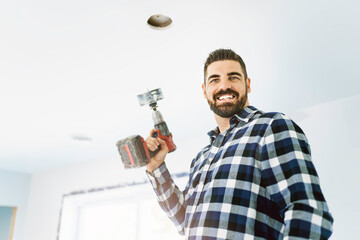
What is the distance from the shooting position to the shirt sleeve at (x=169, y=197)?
1033mm

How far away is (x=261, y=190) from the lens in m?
0.72

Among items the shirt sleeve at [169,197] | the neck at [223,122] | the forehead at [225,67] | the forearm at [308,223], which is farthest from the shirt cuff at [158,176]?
the forearm at [308,223]

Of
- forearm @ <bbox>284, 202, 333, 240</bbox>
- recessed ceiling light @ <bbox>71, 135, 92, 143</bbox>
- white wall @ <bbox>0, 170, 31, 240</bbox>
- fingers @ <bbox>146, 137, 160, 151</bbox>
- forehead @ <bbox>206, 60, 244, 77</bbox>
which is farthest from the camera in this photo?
white wall @ <bbox>0, 170, 31, 240</bbox>

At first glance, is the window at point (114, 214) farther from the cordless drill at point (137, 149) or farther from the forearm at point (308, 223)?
the forearm at point (308, 223)

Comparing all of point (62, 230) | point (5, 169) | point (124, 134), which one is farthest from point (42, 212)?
point (124, 134)

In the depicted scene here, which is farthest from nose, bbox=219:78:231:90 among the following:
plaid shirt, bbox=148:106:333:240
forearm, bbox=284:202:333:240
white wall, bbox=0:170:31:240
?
white wall, bbox=0:170:31:240

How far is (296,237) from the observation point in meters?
0.60

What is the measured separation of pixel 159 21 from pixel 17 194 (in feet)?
12.1

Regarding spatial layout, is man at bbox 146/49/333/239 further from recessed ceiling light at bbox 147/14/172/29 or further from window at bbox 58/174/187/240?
window at bbox 58/174/187/240

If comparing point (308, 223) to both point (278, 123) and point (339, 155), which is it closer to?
point (278, 123)

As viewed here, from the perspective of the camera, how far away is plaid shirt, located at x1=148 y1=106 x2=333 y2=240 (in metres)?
0.62

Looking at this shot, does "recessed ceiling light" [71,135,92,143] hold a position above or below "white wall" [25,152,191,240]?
above

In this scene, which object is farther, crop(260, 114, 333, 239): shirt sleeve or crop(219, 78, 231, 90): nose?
crop(219, 78, 231, 90): nose

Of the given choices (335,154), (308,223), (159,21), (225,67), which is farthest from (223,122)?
(335,154)
